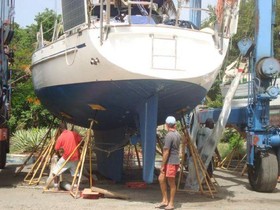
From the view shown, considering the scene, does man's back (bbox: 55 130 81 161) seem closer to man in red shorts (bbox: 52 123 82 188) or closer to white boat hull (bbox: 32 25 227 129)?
man in red shorts (bbox: 52 123 82 188)

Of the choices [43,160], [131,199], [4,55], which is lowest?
[131,199]

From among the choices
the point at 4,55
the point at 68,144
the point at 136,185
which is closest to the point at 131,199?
the point at 136,185

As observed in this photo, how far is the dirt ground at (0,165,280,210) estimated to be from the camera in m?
8.34

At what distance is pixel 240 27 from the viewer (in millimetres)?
27781

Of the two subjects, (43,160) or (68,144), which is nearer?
(68,144)

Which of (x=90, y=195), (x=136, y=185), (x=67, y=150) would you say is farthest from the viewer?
(x=136, y=185)

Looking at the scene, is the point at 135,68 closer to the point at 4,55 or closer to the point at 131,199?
the point at 131,199

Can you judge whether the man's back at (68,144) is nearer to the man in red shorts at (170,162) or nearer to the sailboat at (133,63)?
the sailboat at (133,63)

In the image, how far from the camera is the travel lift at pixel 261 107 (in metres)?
10.3

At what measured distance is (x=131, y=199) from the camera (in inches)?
359

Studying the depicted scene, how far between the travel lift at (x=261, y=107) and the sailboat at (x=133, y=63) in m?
Result: 1.27

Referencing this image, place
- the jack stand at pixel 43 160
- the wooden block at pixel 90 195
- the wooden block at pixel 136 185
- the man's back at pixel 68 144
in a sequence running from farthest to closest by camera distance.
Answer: the jack stand at pixel 43 160, the wooden block at pixel 136 185, the man's back at pixel 68 144, the wooden block at pixel 90 195

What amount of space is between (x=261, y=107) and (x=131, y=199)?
3.45 metres

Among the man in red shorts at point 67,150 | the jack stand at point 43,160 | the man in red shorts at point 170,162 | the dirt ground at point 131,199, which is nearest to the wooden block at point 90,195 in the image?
the dirt ground at point 131,199
